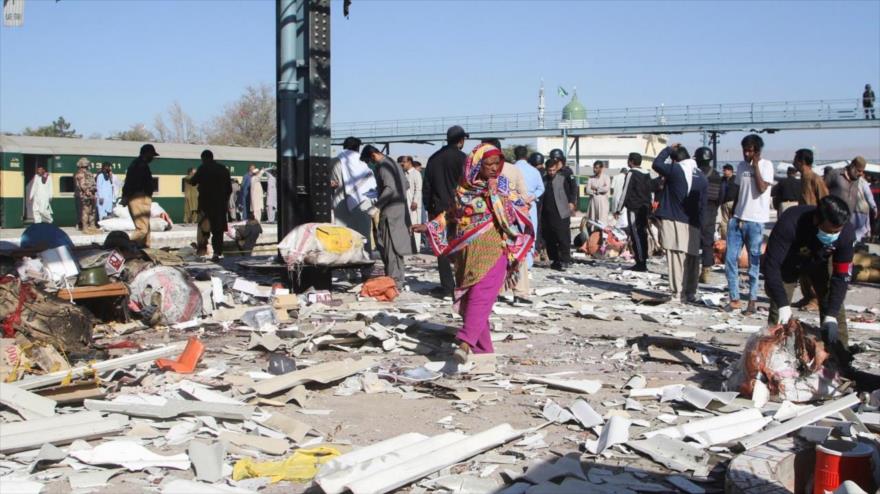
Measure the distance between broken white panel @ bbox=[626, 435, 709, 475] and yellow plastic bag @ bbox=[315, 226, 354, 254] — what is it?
20.8 ft

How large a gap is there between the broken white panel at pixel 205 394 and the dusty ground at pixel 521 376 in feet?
0.44

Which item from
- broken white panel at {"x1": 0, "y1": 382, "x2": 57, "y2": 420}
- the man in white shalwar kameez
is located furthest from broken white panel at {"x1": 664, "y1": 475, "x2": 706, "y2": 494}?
the man in white shalwar kameez

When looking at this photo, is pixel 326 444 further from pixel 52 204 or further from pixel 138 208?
pixel 52 204

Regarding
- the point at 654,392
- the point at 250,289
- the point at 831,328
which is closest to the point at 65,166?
the point at 250,289

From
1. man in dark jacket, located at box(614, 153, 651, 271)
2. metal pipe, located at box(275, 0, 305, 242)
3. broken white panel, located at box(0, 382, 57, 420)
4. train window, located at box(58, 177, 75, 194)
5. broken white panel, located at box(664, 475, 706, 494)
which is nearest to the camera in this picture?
broken white panel, located at box(664, 475, 706, 494)

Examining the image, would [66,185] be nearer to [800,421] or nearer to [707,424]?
[707,424]

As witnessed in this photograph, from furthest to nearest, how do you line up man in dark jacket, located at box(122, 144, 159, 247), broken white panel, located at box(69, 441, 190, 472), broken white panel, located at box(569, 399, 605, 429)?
1. man in dark jacket, located at box(122, 144, 159, 247)
2. broken white panel, located at box(569, 399, 605, 429)
3. broken white panel, located at box(69, 441, 190, 472)

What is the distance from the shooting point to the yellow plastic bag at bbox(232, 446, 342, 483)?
4.90 meters

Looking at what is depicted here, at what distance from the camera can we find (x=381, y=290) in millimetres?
11109

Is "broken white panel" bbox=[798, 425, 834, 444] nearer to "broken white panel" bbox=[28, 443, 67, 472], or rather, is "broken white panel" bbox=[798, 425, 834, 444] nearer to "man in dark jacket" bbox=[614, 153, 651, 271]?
"broken white panel" bbox=[28, 443, 67, 472]

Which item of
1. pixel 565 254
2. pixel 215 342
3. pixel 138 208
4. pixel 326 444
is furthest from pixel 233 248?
pixel 326 444

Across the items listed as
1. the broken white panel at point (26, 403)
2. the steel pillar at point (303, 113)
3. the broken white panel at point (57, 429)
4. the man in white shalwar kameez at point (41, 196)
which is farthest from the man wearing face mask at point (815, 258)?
the man in white shalwar kameez at point (41, 196)

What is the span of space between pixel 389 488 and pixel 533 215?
29.3 feet

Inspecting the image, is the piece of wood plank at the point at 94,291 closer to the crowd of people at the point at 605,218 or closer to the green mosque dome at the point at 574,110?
the crowd of people at the point at 605,218
